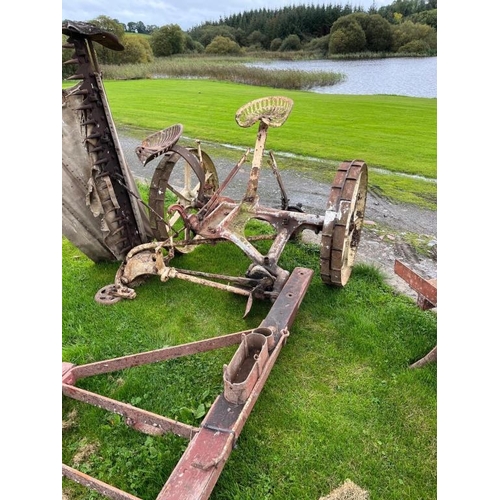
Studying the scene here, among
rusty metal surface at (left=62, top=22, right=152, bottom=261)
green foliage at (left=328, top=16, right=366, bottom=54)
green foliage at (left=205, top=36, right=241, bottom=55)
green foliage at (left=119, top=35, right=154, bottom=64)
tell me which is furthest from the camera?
green foliage at (left=205, top=36, right=241, bottom=55)

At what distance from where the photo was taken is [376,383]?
3057 millimetres

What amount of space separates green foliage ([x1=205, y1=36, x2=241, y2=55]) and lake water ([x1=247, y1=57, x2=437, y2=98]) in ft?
13.7

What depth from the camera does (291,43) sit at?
23531mm

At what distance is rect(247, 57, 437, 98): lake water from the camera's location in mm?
18109

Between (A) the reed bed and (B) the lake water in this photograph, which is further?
(A) the reed bed

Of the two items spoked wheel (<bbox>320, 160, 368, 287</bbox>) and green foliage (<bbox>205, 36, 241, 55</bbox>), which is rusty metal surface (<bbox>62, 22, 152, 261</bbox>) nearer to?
spoked wheel (<bbox>320, 160, 368, 287</bbox>)

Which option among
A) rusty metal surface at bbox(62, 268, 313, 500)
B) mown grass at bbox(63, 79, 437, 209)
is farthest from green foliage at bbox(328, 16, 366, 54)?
rusty metal surface at bbox(62, 268, 313, 500)

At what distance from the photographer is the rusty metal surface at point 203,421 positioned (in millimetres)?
1971

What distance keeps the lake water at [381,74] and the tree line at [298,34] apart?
0.92m

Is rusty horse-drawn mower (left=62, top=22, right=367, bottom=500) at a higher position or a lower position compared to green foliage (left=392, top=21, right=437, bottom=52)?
lower

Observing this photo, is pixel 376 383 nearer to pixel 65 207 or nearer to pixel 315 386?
pixel 315 386

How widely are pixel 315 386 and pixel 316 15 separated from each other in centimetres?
2265

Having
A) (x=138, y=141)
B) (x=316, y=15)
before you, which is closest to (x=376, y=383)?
(x=138, y=141)

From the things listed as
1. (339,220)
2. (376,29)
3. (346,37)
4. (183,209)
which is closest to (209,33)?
(346,37)
